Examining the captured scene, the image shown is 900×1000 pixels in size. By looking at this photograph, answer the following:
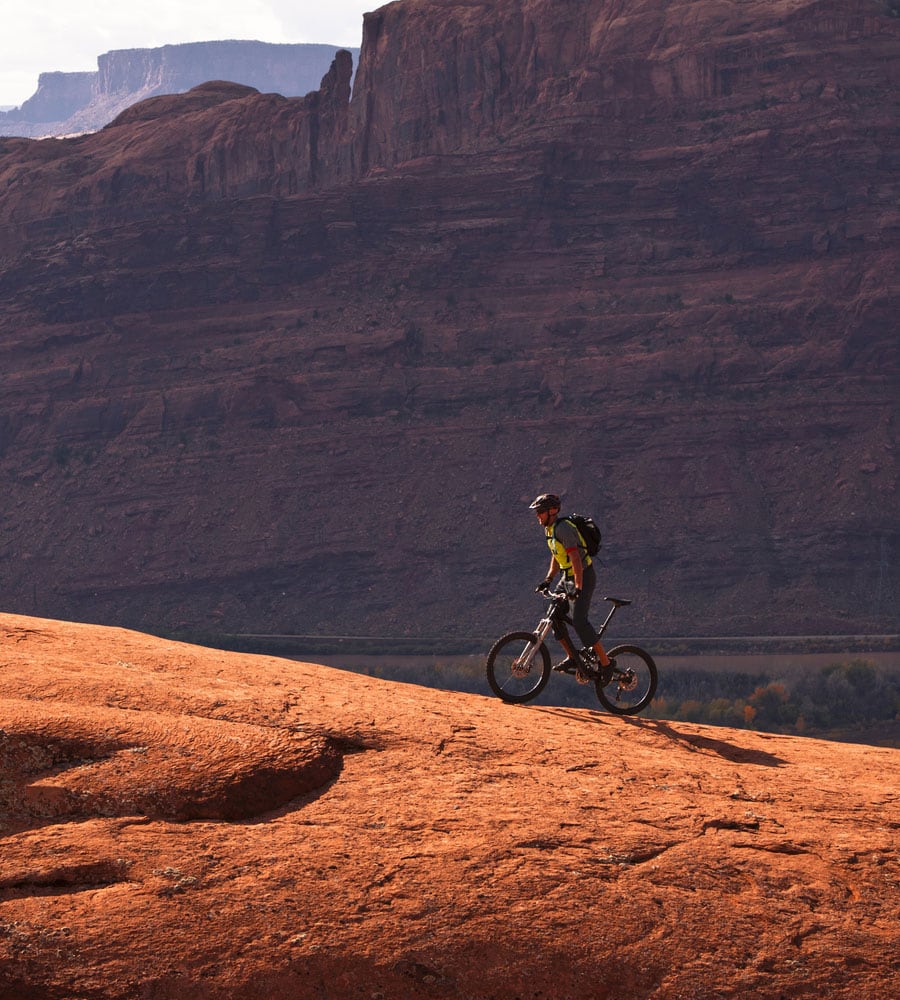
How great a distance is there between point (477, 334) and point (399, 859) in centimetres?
6605

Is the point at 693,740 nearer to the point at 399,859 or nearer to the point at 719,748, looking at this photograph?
the point at 719,748

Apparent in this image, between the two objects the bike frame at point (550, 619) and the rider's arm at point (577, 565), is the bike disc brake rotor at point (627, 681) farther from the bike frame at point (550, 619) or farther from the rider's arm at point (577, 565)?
the rider's arm at point (577, 565)

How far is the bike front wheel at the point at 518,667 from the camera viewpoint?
1173 cm

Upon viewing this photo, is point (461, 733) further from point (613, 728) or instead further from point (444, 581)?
point (444, 581)

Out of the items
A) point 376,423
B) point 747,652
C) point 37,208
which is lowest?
point 747,652

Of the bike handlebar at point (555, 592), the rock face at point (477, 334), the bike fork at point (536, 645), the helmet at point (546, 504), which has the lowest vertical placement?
the bike fork at point (536, 645)

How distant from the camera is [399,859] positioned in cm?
743

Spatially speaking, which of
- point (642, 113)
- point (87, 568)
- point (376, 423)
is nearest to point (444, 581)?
point (376, 423)

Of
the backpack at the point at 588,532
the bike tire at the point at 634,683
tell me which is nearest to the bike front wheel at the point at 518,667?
the bike tire at the point at 634,683

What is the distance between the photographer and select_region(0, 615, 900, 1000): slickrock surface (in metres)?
6.76

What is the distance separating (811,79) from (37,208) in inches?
1823

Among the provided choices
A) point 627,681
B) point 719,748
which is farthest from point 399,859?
point 627,681

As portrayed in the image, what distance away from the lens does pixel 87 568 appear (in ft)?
219

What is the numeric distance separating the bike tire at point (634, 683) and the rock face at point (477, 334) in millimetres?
44953
